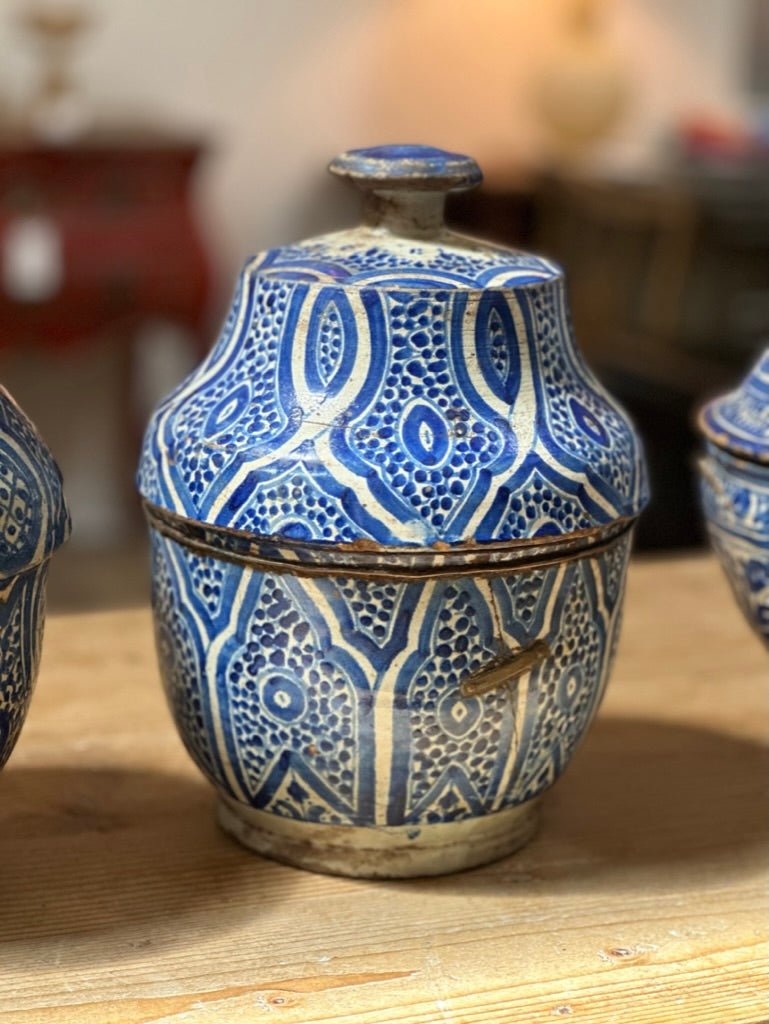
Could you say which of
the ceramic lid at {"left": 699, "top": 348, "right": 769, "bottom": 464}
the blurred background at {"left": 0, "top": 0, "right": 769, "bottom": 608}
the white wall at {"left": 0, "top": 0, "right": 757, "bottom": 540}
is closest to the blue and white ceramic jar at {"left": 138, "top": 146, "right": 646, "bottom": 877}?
the ceramic lid at {"left": 699, "top": 348, "right": 769, "bottom": 464}

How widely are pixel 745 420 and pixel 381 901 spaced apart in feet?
1.11

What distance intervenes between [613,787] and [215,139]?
205cm

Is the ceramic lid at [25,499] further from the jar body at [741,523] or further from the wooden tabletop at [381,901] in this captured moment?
the jar body at [741,523]

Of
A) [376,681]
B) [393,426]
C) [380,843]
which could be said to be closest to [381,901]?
[380,843]

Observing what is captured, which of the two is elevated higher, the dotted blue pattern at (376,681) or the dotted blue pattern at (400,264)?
the dotted blue pattern at (400,264)

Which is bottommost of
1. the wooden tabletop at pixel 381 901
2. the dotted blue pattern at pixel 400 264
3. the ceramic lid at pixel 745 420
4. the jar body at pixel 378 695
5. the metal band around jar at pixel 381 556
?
the wooden tabletop at pixel 381 901

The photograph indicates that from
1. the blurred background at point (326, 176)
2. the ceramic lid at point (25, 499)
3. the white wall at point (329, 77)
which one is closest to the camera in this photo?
the ceramic lid at point (25, 499)

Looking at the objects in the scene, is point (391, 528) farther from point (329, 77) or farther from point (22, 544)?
point (329, 77)

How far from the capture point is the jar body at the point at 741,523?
0.81 meters

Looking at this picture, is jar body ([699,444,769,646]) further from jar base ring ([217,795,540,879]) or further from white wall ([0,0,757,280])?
white wall ([0,0,757,280])

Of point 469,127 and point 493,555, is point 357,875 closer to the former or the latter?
point 493,555

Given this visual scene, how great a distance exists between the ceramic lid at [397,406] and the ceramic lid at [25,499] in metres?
0.06

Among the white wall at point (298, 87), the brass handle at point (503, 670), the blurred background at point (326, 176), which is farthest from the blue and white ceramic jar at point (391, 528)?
the white wall at point (298, 87)

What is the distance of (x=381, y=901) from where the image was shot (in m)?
0.72
